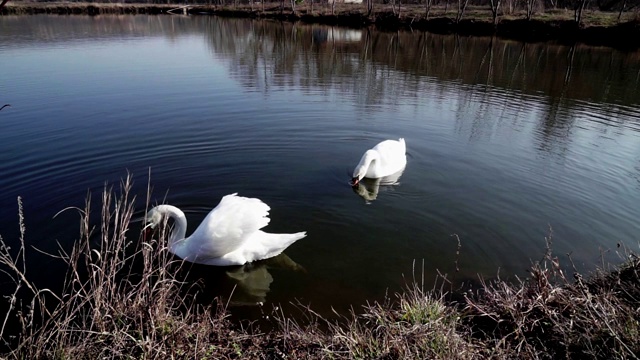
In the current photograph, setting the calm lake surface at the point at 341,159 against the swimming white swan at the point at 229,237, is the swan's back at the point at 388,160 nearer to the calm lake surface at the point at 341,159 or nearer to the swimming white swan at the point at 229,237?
the calm lake surface at the point at 341,159

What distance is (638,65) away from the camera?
24469 mm

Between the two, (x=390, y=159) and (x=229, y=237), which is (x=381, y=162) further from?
(x=229, y=237)

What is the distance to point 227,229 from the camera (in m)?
5.90

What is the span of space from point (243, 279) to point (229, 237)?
0.79 meters

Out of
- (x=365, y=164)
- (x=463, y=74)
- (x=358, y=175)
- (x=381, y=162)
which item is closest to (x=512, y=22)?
(x=463, y=74)

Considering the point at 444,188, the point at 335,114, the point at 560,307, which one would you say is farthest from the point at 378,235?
the point at 335,114

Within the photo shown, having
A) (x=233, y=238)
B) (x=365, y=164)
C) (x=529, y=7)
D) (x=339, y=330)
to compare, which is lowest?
(x=339, y=330)

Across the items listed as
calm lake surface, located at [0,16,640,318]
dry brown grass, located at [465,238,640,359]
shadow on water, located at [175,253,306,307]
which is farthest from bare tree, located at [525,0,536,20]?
shadow on water, located at [175,253,306,307]

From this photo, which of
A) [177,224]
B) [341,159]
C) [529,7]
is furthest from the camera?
[529,7]

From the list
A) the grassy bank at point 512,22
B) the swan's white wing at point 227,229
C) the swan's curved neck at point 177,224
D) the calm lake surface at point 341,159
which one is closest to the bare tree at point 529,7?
the grassy bank at point 512,22

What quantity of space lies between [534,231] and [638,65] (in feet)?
77.6

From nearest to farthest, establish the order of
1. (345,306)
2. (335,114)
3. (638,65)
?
(345,306), (335,114), (638,65)

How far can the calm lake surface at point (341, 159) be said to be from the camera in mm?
6715

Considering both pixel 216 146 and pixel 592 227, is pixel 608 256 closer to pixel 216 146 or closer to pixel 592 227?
pixel 592 227
